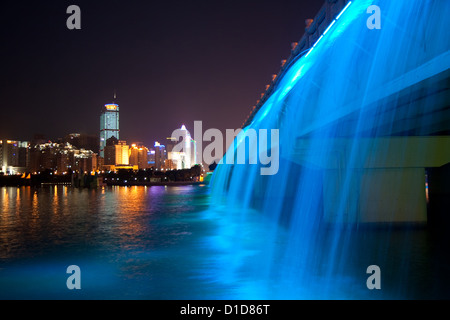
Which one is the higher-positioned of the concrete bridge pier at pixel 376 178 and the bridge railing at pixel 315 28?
the bridge railing at pixel 315 28

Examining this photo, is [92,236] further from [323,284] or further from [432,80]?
[432,80]

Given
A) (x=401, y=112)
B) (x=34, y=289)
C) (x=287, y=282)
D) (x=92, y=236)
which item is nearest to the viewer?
(x=34, y=289)

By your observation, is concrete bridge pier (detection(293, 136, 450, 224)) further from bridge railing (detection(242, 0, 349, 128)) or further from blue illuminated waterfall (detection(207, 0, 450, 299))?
bridge railing (detection(242, 0, 349, 128))

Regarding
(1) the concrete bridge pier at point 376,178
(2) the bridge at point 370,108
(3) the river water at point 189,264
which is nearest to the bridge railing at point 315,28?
(2) the bridge at point 370,108

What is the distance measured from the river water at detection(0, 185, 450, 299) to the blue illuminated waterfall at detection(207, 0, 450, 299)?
2.8 inches

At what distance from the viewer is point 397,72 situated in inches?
356

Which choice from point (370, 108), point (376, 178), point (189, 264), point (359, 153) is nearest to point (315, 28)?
A: point (370, 108)

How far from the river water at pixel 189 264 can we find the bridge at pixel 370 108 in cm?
154

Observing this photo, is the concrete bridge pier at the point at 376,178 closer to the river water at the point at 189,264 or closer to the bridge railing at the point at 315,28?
the river water at the point at 189,264

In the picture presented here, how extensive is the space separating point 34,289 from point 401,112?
34.7 ft

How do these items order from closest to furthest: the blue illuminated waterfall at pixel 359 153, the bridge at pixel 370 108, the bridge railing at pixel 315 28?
the blue illuminated waterfall at pixel 359 153 → the bridge at pixel 370 108 → the bridge railing at pixel 315 28

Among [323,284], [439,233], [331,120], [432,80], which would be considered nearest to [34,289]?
[323,284]

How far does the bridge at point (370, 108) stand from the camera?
27.7 ft

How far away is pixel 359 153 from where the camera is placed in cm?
1520
